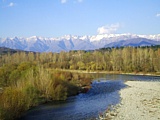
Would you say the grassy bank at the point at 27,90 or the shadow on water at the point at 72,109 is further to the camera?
the shadow on water at the point at 72,109

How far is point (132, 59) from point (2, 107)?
88440 mm

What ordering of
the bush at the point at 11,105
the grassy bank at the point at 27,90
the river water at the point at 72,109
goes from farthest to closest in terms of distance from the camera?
the river water at the point at 72,109
the grassy bank at the point at 27,90
the bush at the point at 11,105

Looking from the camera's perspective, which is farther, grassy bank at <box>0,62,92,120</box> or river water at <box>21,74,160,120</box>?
river water at <box>21,74,160,120</box>

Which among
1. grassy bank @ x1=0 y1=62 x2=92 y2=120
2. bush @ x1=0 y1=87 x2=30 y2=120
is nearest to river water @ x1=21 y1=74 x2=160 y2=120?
bush @ x1=0 y1=87 x2=30 y2=120

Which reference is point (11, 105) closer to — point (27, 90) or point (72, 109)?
point (27, 90)

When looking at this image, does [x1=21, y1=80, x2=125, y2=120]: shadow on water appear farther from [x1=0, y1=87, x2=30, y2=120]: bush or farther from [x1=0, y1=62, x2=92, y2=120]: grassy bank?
[x1=0, y1=62, x2=92, y2=120]: grassy bank

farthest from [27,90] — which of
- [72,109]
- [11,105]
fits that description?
[11,105]

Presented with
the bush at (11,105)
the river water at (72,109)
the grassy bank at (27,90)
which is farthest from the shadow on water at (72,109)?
the grassy bank at (27,90)

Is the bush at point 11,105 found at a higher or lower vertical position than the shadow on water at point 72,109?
higher

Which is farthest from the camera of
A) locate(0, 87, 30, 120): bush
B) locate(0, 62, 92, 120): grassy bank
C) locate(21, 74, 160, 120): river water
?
locate(21, 74, 160, 120): river water

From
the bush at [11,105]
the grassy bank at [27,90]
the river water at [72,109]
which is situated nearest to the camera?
the bush at [11,105]

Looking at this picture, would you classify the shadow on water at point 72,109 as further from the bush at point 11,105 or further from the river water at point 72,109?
the bush at point 11,105

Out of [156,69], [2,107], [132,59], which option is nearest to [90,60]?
[132,59]

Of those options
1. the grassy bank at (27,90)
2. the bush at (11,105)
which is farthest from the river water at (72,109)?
the grassy bank at (27,90)
